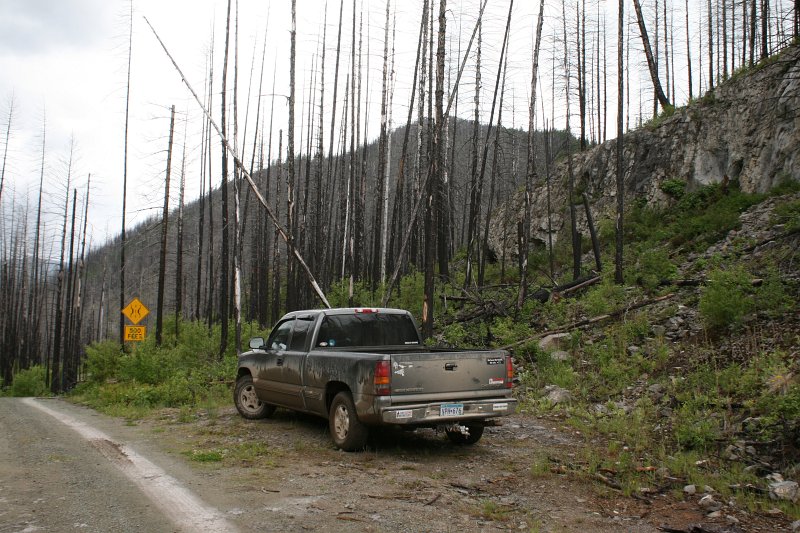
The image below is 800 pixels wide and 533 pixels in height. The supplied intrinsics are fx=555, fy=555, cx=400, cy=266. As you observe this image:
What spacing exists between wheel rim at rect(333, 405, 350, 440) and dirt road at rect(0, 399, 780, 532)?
0.30 metres

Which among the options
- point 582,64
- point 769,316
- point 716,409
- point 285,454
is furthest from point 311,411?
point 582,64

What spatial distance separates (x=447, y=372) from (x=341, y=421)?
5.01 feet

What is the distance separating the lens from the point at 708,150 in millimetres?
20047

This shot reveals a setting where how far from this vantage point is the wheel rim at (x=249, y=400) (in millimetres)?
9484

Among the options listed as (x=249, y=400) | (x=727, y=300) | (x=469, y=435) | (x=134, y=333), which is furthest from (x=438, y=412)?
(x=134, y=333)

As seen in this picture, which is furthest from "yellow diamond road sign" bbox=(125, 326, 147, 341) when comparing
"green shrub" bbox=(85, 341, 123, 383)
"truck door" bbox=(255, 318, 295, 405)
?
"truck door" bbox=(255, 318, 295, 405)

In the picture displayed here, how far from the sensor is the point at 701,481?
18.2ft

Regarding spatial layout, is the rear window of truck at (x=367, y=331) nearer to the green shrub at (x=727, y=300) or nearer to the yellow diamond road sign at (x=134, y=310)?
the green shrub at (x=727, y=300)

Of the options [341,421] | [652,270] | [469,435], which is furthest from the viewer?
[652,270]

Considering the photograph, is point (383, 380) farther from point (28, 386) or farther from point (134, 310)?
point (28, 386)

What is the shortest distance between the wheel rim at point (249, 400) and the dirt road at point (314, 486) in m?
0.95

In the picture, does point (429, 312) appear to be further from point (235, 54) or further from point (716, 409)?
point (235, 54)

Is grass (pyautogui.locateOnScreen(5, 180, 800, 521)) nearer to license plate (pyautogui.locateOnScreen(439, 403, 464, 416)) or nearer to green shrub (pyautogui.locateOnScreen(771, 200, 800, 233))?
green shrub (pyautogui.locateOnScreen(771, 200, 800, 233))

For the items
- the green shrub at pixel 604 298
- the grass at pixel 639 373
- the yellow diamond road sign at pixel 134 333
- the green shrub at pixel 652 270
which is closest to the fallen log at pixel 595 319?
the grass at pixel 639 373
